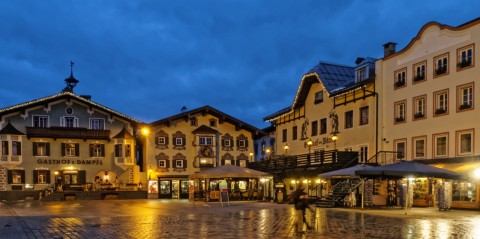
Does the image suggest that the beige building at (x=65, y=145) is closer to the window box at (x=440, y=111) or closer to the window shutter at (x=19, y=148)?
the window shutter at (x=19, y=148)

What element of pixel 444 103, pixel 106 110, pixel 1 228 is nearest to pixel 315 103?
pixel 444 103

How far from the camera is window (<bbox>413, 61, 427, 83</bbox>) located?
29484 millimetres

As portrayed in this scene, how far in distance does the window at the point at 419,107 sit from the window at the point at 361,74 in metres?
5.53

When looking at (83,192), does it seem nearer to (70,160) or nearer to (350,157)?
(70,160)

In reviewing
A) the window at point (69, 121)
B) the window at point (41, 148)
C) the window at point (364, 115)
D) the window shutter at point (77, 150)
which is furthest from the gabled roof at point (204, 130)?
the window at point (364, 115)

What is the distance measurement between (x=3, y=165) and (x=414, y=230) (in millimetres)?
39788

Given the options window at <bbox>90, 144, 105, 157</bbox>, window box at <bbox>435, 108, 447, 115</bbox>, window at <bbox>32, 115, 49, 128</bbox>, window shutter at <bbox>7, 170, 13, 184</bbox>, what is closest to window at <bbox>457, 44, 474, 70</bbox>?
window box at <bbox>435, 108, 447, 115</bbox>

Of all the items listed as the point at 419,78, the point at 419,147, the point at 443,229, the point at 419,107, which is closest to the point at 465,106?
the point at 419,107

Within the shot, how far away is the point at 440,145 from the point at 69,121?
35169 millimetres

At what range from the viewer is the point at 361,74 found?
35531 mm

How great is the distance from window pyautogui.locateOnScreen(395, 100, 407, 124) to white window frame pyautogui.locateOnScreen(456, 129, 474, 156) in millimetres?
4729

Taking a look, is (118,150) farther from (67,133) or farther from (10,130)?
(10,130)

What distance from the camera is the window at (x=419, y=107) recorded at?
1157 inches

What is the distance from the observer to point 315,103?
4050 centimetres
